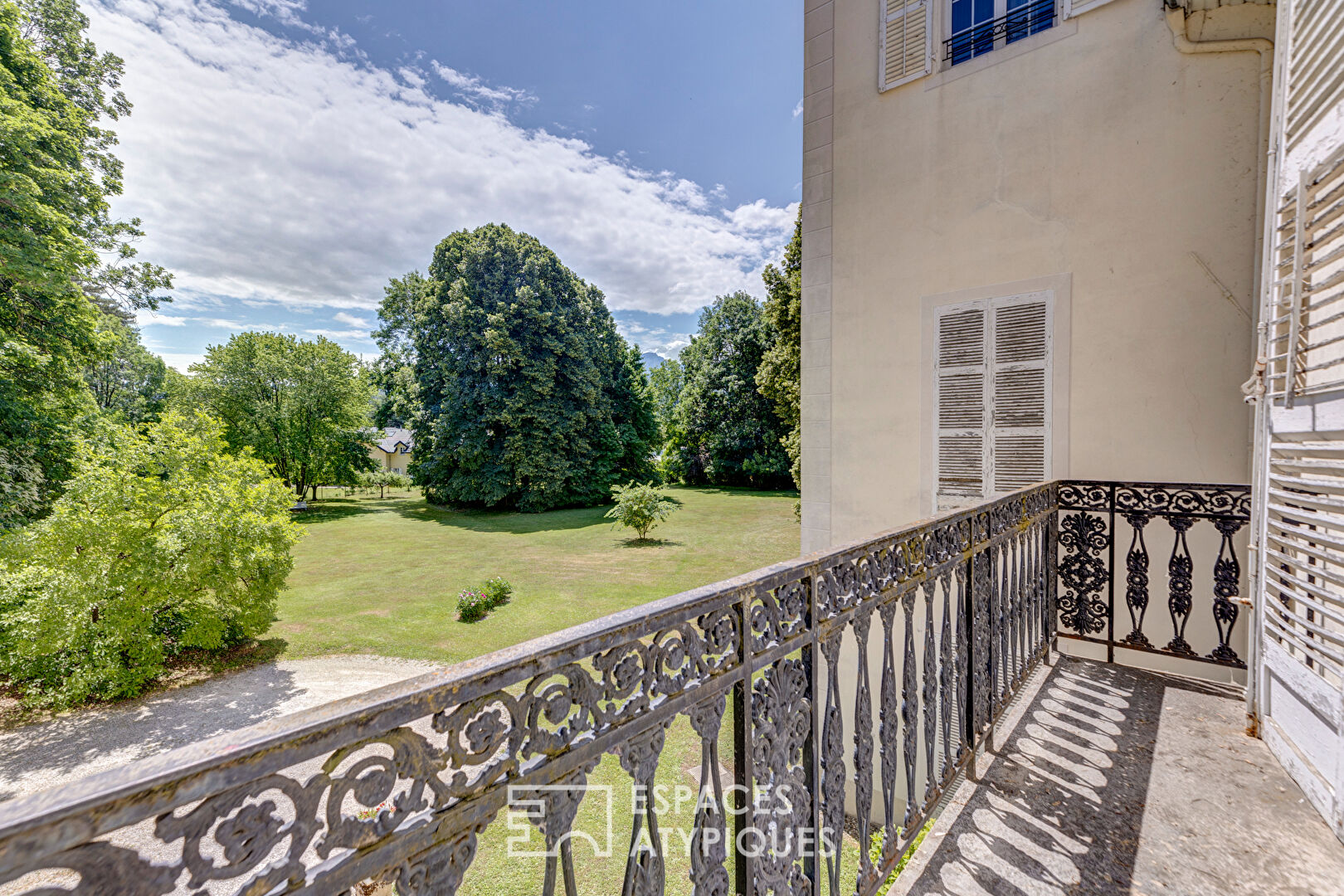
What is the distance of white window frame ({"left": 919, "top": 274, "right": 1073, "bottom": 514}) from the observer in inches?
159

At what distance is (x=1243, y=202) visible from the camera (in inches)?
135

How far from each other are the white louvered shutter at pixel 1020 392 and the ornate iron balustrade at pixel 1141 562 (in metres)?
0.69

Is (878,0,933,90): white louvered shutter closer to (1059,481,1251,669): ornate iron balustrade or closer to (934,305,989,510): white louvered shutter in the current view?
(934,305,989,510): white louvered shutter

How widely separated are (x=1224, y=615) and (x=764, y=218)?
74.0 feet

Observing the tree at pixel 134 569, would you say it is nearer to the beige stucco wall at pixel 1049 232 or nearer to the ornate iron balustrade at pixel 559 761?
the beige stucco wall at pixel 1049 232

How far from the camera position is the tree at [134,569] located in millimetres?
6559

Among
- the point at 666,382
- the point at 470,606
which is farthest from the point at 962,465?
the point at 666,382

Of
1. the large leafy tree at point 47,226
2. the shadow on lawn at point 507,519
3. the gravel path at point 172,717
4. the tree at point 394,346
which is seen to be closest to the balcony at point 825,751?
the gravel path at point 172,717

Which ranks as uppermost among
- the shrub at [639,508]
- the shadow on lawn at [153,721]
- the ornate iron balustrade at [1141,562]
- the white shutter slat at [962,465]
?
the white shutter slat at [962,465]

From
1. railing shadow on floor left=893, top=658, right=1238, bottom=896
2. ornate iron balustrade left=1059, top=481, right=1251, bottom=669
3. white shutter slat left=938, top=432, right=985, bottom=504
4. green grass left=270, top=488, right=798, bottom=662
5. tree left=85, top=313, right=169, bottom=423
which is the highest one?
tree left=85, top=313, right=169, bottom=423

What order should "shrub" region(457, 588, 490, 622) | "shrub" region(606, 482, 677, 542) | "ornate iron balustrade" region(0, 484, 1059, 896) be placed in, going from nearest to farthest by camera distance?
1. "ornate iron balustrade" region(0, 484, 1059, 896)
2. "shrub" region(457, 588, 490, 622)
3. "shrub" region(606, 482, 677, 542)

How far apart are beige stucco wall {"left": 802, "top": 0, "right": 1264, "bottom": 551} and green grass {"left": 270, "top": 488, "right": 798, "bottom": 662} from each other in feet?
12.9

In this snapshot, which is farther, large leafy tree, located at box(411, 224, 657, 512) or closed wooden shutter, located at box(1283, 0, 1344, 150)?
large leafy tree, located at box(411, 224, 657, 512)

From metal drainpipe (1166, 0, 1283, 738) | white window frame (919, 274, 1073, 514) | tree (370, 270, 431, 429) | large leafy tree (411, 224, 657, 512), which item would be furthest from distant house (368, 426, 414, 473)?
metal drainpipe (1166, 0, 1283, 738)
